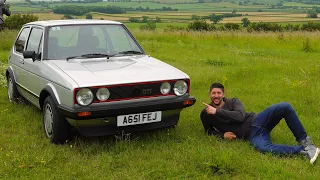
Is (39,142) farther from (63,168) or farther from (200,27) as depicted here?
(200,27)

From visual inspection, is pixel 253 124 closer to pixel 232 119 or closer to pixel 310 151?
pixel 232 119

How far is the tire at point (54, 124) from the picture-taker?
4992 millimetres

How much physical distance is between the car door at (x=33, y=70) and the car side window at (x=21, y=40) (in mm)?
232

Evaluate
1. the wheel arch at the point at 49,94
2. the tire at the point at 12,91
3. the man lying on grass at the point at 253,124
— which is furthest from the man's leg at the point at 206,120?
the tire at the point at 12,91

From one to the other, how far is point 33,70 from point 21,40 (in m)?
1.46

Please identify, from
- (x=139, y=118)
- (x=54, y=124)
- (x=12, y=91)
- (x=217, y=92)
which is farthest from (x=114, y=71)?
(x=12, y=91)

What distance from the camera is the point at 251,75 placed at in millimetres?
10078

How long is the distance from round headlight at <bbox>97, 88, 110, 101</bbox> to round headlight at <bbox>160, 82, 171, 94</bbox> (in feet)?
2.48

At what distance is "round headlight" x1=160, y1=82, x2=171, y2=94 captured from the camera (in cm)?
505

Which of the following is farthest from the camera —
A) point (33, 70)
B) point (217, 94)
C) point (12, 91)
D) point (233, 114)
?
point (12, 91)

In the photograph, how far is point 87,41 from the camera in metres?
6.01

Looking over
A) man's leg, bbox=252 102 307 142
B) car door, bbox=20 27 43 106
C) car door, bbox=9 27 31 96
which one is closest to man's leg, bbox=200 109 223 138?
man's leg, bbox=252 102 307 142

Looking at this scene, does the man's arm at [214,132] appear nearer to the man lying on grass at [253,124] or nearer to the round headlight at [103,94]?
the man lying on grass at [253,124]

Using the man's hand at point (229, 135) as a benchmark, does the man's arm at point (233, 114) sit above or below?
above
